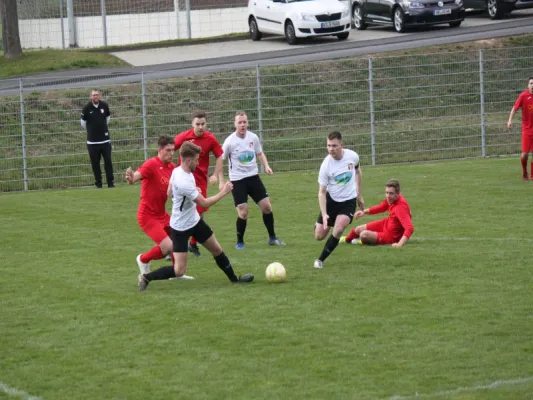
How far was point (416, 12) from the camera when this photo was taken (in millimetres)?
35281

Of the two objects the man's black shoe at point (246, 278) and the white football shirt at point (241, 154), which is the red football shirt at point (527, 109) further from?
the man's black shoe at point (246, 278)

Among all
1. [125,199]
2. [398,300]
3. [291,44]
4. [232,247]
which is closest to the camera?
[398,300]

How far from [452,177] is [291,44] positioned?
14.5 metres

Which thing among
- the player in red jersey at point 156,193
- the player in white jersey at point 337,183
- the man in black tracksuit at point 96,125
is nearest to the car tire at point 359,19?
the man in black tracksuit at point 96,125

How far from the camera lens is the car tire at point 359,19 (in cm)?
3869

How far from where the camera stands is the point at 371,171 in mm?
24438

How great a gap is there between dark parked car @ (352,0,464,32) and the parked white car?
1995 millimetres

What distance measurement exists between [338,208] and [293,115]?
14398mm

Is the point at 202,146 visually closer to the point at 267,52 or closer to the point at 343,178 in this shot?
the point at 343,178

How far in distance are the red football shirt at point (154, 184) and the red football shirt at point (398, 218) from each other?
133 inches

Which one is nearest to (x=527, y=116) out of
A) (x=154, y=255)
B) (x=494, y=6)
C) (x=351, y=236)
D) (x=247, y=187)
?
(x=351, y=236)

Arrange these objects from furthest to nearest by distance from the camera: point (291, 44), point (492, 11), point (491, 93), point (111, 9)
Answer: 1. point (111, 9)
2. point (492, 11)
3. point (291, 44)
4. point (491, 93)

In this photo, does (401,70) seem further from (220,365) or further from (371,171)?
(220,365)

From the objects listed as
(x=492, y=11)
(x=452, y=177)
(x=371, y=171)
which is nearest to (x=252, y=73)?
(x=371, y=171)
